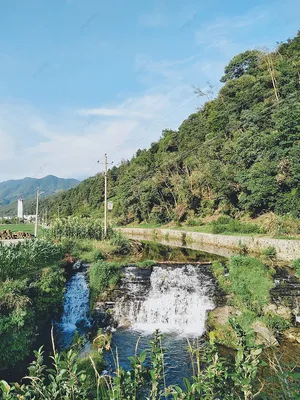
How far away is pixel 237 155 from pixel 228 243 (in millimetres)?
13797

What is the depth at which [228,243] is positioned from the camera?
2750 cm

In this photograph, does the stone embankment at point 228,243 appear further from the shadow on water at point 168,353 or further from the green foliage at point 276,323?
the shadow on water at point 168,353

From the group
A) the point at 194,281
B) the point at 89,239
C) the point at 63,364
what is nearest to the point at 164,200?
the point at 89,239

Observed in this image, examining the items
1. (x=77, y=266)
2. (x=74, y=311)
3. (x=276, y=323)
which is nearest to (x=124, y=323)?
(x=74, y=311)

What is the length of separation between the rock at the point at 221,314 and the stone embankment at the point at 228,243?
9.54 m

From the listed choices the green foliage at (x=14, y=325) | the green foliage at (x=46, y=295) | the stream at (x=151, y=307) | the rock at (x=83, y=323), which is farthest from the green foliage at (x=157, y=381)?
the rock at (x=83, y=323)

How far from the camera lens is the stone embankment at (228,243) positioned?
20.1m

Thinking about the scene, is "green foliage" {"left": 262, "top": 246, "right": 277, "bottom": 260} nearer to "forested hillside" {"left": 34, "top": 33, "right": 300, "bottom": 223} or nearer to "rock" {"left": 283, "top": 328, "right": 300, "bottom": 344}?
"forested hillside" {"left": 34, "top": 33, "right": 300, "bottom": 223}

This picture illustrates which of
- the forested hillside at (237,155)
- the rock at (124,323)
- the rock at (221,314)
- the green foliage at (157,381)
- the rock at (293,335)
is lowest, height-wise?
the rock at (124,323)

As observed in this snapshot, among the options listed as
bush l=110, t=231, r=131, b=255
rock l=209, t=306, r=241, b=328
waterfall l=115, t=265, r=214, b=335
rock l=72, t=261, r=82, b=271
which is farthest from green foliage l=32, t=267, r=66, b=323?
bush l=110, t=231, r=131, b=255

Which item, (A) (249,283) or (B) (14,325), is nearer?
(B) (14,325)

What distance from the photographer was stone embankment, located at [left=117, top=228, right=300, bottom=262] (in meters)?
20.1

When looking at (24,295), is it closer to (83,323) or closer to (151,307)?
(83,323)

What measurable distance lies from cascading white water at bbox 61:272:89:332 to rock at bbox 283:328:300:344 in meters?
8.79
